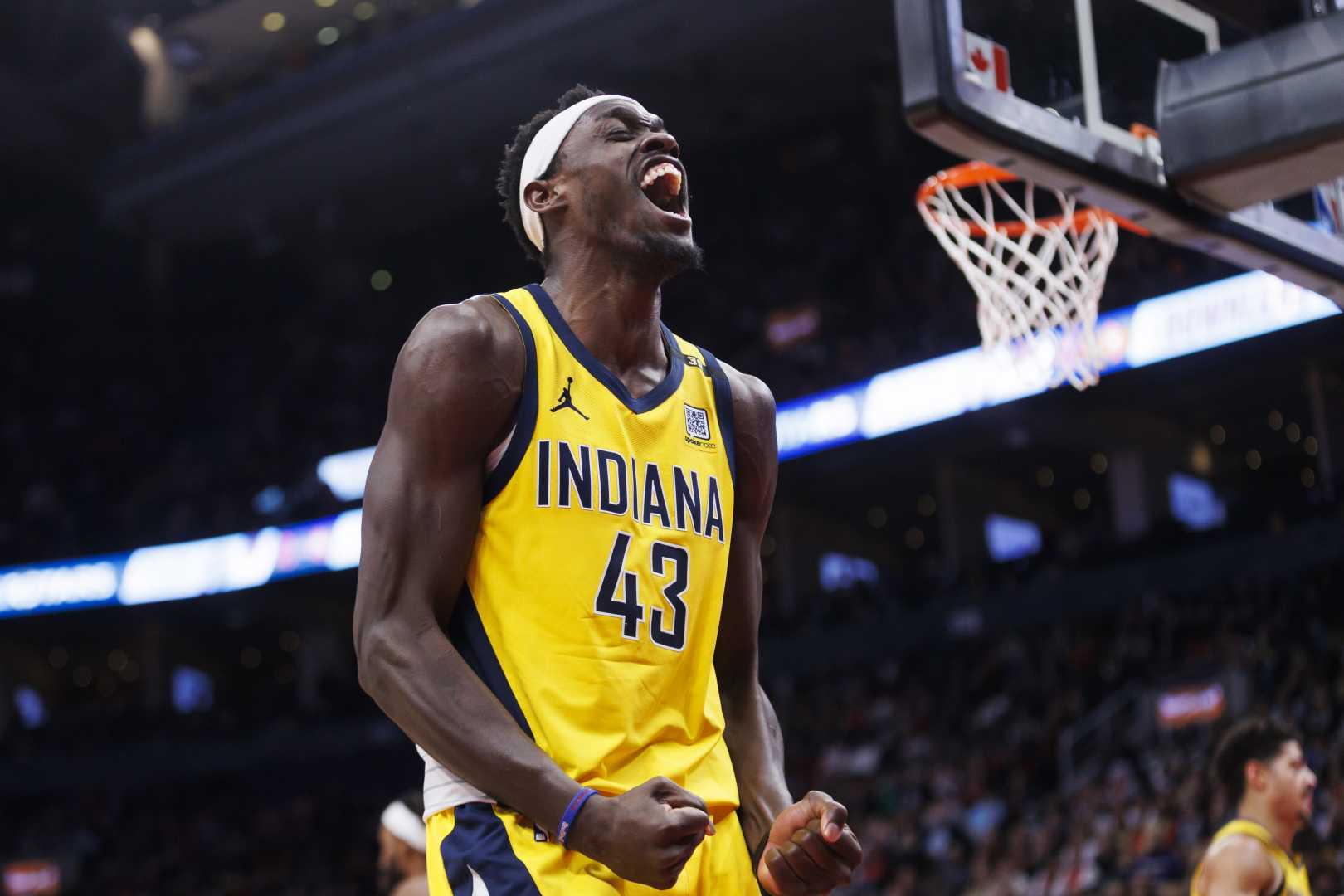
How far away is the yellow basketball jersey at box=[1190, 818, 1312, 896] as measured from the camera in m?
5.19

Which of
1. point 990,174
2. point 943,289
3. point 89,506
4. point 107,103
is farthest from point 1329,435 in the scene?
point 107,103

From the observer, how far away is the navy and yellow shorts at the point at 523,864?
209 centimetres

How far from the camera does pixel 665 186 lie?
2.41 m

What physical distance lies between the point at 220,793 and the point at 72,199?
34.5 feet

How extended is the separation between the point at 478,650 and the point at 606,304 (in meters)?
0.53

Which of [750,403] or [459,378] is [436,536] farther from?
[750,403]

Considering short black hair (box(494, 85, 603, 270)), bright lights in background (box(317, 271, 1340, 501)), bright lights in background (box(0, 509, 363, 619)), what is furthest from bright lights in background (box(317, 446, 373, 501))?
short black hair (box(494, 85, 603, 270))

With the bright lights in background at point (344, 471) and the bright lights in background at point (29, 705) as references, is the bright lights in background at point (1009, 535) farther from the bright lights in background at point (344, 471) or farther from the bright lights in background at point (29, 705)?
the bright lights in background at point (29, 705)

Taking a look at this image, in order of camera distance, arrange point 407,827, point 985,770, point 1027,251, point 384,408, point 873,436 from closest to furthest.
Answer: point 407,827
point 1027,251
point 985,770
point 873,436
point 384,408

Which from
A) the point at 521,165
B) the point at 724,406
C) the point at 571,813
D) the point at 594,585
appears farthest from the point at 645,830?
the point at 521,165

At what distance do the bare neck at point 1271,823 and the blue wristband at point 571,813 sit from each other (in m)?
3.88

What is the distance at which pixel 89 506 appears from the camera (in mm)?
25453

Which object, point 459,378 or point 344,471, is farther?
point 344,471

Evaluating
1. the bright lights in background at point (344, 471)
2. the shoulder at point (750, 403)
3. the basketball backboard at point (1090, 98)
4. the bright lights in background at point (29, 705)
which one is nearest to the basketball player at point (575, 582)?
the shoulder at point (750, 403)
